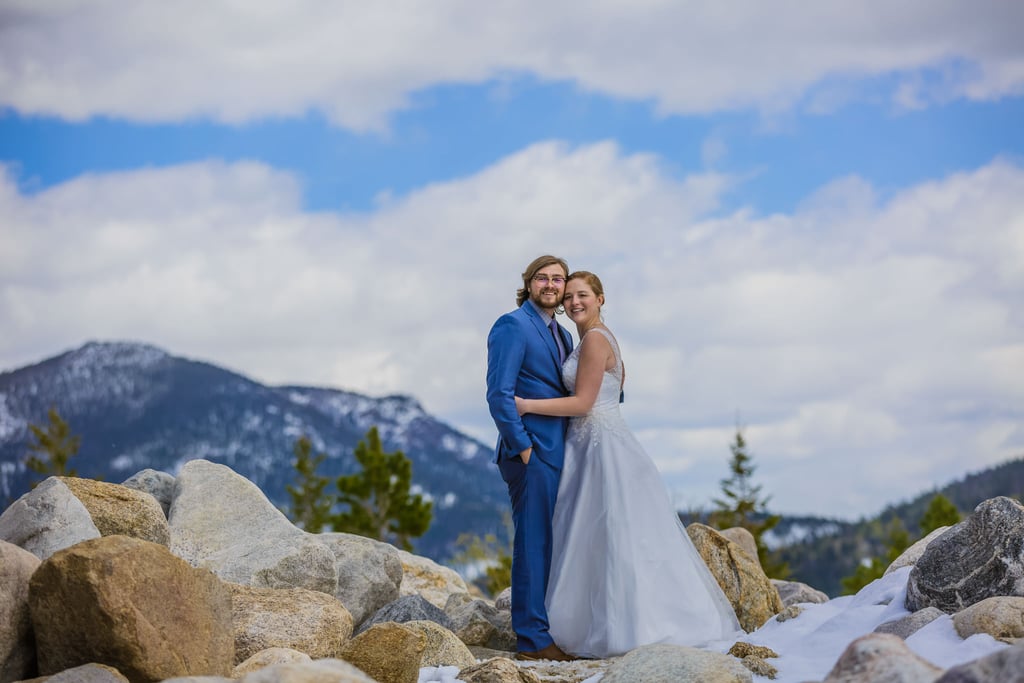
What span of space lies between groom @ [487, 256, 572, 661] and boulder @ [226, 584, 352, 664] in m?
1.70

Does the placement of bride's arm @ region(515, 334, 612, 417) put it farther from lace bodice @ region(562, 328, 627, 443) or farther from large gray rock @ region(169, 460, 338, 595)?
large gray rock @ region(169, 460, 338, 595)

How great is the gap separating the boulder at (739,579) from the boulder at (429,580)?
13.6 ft

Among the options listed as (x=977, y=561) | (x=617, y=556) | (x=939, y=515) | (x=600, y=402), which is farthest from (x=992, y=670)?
(x=939, y=515)

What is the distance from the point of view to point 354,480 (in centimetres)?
4828

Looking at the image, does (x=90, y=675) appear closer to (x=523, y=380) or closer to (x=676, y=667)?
(x=676, y=667)

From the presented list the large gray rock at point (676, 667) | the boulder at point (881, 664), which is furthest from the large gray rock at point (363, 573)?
the boulder at point (881, 664)

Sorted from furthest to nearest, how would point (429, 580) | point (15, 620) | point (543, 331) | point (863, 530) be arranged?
point (863, 530)
point (429, 580)
point (543, 331)
point (15, 620)

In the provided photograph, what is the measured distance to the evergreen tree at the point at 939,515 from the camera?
184 ft

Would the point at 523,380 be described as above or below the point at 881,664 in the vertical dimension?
above

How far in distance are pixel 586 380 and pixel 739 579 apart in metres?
3.05

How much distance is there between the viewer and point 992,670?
13.7ft

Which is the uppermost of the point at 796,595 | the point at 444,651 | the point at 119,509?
the point at 119,509

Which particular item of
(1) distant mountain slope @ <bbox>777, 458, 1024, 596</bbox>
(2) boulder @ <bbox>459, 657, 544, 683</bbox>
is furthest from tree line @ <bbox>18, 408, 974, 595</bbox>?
(1) distant mountain slope @ <bbox>777, 458, 1024, 596</bbox>

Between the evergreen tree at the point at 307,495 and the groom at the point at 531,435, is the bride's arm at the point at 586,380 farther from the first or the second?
the evergreen tree at the point at 307,495
